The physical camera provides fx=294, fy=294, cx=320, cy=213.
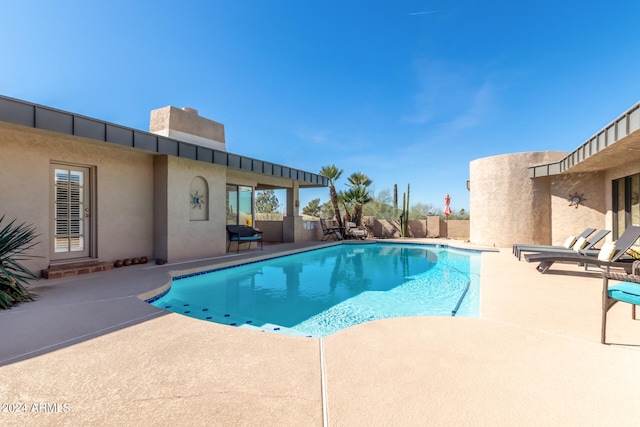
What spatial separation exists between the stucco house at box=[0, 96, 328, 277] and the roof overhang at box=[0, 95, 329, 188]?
0.02m

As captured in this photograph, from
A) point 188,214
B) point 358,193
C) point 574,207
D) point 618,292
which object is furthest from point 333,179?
point 618,292

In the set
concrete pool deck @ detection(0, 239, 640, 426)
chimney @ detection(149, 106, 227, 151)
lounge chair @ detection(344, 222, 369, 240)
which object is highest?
chimney @ detection(149, 106, 227, 151)

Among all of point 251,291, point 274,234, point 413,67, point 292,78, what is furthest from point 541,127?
point 251,291

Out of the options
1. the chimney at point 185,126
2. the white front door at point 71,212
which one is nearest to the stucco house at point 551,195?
the chimney at point 185,126

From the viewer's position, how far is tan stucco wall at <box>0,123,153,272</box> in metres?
5.70

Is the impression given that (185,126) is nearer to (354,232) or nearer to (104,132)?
(104,132)

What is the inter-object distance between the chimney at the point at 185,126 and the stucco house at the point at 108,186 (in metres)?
0.04

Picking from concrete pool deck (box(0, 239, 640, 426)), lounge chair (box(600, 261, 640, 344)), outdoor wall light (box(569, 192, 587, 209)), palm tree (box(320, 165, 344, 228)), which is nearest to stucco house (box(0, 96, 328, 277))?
concrete pool deck (box(0, 239, 640, 426))

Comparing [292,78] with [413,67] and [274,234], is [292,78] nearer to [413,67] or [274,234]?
[413,67]

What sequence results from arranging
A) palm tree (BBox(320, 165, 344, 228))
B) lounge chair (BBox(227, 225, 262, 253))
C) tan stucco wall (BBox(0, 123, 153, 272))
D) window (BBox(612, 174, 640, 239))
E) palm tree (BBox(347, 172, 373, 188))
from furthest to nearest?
palm tree (BBox(347, 172, 373, 188)) < palm tree (BBox(320, 165, 344, 228)) < lounge chair (BBox(227, 225, 262, 253)) < window (BBox(612, 174, 640, 239)) < tan stucco wall (BBox(0, 123, 153, 272))

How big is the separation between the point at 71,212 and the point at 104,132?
2.07 m

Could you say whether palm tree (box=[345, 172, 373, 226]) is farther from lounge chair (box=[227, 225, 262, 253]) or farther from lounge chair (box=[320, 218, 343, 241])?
lounge chair (box=[227, 225, 262, 253])

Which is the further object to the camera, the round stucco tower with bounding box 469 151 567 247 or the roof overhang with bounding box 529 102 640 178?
the round stucco tower with bounding box 469 151 567 247

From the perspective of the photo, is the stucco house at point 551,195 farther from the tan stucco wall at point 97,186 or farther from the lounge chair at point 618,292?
the tan stucco wall at point 97,186
